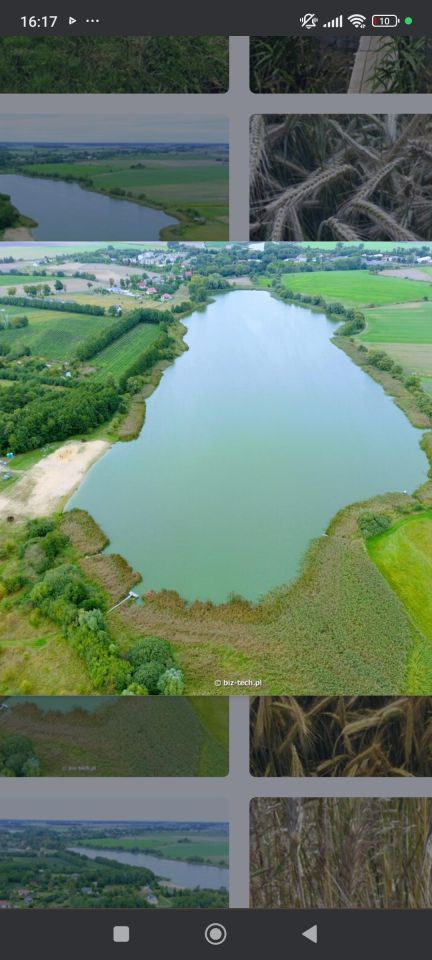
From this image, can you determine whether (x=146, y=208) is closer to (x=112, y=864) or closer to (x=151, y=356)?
(x=151, y=356)

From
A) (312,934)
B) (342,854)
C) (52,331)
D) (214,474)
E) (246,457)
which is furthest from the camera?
(52,331)

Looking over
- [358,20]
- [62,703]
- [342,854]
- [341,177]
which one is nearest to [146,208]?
[341,177]

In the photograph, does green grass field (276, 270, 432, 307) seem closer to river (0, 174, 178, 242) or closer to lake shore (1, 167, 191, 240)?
lake shore (1, 167, 191, 240)

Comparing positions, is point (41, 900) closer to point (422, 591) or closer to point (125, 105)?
point (422, 591)

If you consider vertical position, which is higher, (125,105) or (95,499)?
(125,105)

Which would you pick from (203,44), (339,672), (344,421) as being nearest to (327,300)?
(344,421)

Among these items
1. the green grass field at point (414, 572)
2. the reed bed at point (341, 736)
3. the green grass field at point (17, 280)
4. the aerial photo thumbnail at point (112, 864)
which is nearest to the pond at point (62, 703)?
the aerial photo thumbnail at point (112, 864)

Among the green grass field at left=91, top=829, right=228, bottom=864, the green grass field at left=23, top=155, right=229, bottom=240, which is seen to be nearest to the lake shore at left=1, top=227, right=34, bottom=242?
the green grass field at left=23, top=155, right=229, bottom=240
